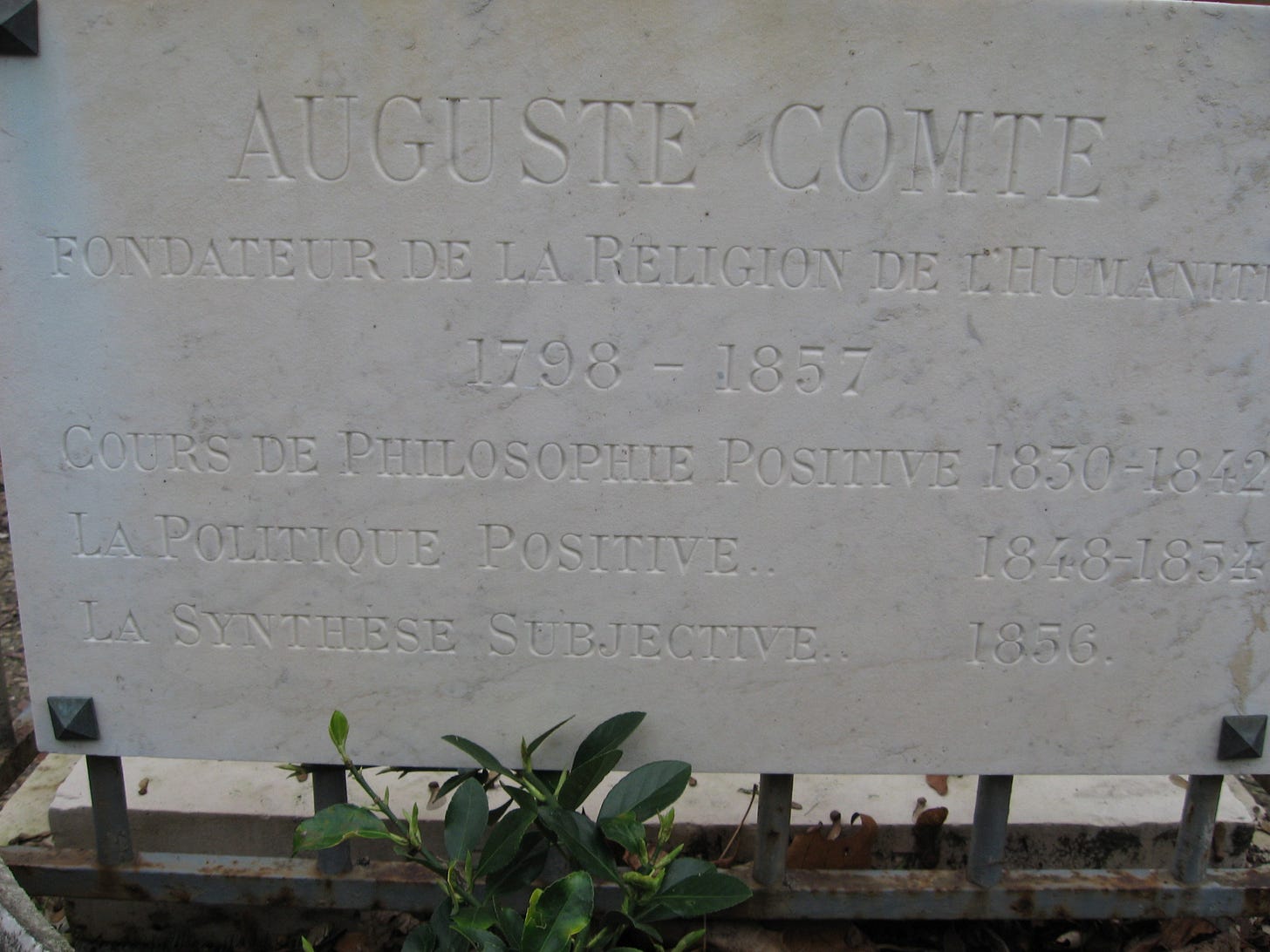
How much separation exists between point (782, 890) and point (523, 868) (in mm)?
560

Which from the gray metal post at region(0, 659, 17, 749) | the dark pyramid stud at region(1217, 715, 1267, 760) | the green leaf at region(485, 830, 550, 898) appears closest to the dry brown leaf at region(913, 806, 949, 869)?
the dark pyramid stud at region(1217, 715, 1267, 760)

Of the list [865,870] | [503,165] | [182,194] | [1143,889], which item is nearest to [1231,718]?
[1143,889]

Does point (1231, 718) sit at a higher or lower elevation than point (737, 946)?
higher

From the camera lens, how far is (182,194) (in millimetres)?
1842

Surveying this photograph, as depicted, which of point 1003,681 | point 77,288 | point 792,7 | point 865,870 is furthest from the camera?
point 865,870

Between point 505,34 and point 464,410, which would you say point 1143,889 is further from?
point 505,34

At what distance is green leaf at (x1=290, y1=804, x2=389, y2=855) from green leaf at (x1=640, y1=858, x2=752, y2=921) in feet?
1.74

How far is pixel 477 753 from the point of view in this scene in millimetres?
1995

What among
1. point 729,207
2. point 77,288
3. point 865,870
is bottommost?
point 865,870

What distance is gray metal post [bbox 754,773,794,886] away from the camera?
2150mm

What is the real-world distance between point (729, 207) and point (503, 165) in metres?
0.41

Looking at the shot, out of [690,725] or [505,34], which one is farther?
[690,725]

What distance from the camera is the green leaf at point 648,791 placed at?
6.46 ft

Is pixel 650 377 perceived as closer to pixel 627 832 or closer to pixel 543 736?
pixel 543 736
